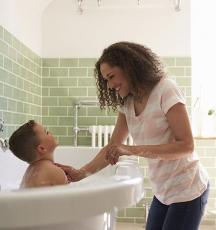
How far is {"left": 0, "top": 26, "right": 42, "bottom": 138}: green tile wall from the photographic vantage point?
2.57 metres

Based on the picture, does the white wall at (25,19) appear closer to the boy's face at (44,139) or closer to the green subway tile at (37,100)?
the green subway tile at (37,100)

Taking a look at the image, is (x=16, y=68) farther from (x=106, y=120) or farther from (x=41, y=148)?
(x=41, y=148)

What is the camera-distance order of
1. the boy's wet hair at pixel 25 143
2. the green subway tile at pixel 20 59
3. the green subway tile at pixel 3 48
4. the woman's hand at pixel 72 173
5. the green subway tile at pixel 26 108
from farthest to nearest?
the green subway tile at pixel 26 108, the green subway tile at pixel 20 59, the green subway tile at pixel 3 48, the woman's hand at pixel 72 173, the boy's wet hair at pixel 25 143

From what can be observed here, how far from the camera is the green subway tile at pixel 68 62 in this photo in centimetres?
353

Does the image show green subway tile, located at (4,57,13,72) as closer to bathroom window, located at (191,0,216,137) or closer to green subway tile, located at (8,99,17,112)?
green subway tile, located at (8,99,17,112)

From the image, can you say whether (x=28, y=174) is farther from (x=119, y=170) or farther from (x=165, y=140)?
(x=165, y=140)

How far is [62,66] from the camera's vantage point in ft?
11.6

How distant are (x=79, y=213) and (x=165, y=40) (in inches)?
110

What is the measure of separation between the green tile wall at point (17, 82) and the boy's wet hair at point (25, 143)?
1.07 metres

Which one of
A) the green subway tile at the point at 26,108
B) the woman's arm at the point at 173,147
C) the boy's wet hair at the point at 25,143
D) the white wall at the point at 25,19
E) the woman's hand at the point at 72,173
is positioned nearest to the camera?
the woman's arm at the point at 173,147

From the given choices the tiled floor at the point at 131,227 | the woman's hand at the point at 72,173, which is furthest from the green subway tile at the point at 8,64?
the tiled floor at the point at 131,227

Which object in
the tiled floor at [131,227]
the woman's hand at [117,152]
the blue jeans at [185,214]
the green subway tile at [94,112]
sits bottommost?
the tiled floor at [131,227]

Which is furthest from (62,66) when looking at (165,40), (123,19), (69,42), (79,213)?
(79,213)

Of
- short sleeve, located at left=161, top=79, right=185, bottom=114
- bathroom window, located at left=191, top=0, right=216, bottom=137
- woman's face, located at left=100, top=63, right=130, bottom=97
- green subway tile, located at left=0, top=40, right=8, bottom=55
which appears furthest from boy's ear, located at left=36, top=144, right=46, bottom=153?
bathroom window, located at left=191, top=0, right=216, bottom=137
